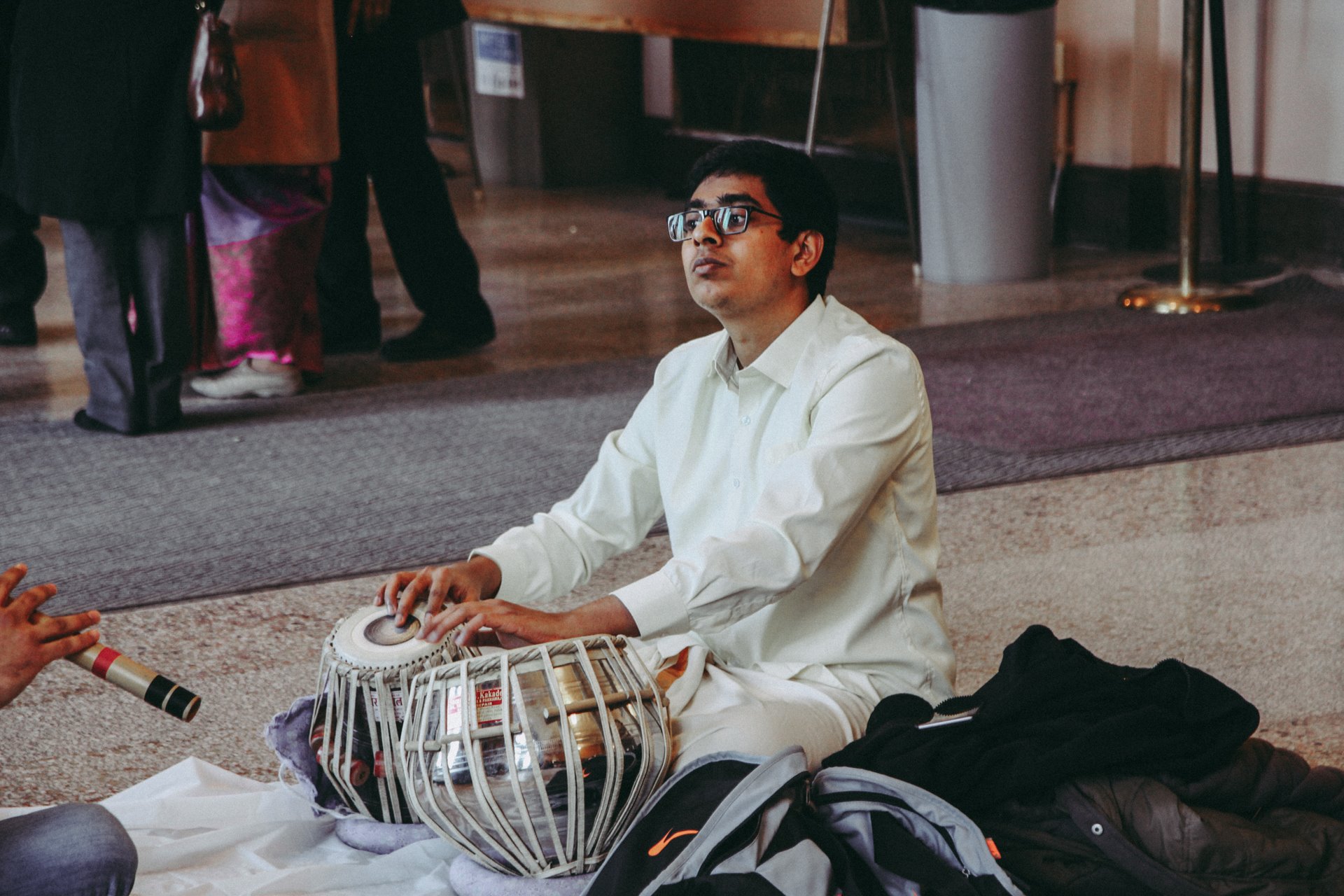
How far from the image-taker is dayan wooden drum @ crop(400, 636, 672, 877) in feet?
5.96

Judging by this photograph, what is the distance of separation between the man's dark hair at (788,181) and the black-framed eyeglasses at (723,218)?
25 mm

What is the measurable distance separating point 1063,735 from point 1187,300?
4.11 meters

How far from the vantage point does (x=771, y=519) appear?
195cm

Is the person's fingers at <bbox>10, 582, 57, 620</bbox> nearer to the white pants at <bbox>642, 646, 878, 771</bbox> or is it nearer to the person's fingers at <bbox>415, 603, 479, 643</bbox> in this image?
the person's fingers at <bbox>415, 603, 479, 643</bbox>

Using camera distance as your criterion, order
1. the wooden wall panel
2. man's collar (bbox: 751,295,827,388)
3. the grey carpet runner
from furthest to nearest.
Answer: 1. the wooden wall panel
2. the grey carpet runner
3. man's collar (bbox: 751,295,827,388)

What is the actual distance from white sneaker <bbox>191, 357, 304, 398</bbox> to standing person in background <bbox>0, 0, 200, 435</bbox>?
1.55ft

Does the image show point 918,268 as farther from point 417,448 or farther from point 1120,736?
point 1120,736

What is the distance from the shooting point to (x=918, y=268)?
6.60 meters

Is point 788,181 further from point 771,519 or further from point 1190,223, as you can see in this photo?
point 1190,223

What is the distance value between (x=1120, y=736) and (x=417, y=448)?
2.66 meters

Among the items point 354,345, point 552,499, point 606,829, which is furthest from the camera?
point 354,345

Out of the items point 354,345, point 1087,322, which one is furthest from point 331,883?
point 1087,322

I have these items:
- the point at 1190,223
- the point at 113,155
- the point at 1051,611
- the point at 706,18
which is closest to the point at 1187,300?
the point at 1190,223

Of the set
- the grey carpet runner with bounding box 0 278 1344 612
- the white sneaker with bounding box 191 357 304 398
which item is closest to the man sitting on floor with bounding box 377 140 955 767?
the grey carpet runner with bounding box 0 278 1344 612
